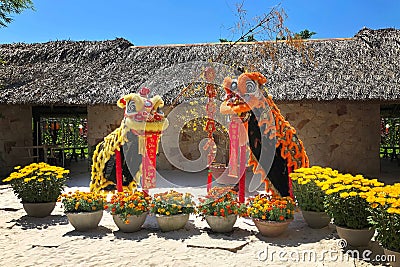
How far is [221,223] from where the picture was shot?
4.60m

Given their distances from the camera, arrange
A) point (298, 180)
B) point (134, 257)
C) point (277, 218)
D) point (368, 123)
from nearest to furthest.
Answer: point (134, 257), point (277, 218), point (298, 180), point (368, 123)

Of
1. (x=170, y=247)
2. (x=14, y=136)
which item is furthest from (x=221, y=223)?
(x=14, y=136)

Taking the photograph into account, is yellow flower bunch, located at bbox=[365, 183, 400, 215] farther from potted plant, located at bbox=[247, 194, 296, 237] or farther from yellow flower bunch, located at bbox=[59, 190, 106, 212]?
yellow flower bunch, located at bbox=[59, 190, 106, 212]

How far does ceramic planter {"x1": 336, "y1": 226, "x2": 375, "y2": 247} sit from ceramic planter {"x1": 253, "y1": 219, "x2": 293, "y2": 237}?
2.24 ft

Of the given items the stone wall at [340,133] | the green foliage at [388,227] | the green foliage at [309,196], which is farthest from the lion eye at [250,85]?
the stone wall at [340,133]

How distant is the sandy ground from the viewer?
377 centimetres

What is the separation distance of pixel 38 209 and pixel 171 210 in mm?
2145

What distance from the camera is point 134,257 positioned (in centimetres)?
390

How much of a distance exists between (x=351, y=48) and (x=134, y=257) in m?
7.60

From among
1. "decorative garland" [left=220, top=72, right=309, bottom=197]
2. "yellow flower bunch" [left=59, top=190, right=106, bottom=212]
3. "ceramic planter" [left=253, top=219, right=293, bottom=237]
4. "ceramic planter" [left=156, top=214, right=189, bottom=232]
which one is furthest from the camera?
"decorative garland" [left=220, top=72, right=309, bottom=197]

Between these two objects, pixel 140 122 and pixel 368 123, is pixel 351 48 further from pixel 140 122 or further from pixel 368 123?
pixel 140 122

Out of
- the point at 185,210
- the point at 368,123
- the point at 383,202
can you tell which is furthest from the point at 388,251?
the point at 368,123

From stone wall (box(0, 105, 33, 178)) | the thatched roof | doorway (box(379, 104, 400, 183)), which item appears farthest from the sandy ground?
doorway (box(379, 104, 400, 183))

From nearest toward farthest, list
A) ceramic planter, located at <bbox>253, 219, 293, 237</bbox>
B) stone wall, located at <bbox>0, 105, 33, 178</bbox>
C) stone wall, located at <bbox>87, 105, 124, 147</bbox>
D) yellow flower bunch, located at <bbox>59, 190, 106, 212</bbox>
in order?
ceramic planter, located at <bbox>253, 219, 293, 237</bbox>, yellow flower bunch, located at <bbox>59, 190, 106, 212</bbox>, stone wall, located at <bbox>87, 105, 124, 147</bbox>, stone wall, located at <bbox>0, 105, 33, 178</bbox>
